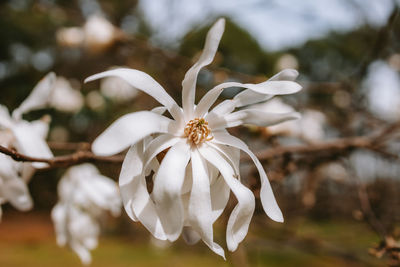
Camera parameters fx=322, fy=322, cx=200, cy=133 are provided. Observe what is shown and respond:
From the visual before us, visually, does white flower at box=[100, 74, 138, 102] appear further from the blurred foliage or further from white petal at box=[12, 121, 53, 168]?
white petal at box=[12, 121, 53, 168]

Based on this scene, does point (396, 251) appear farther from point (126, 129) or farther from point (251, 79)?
point (251, 79)

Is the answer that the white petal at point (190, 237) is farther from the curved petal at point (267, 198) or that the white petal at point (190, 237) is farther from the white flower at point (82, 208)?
the white flower at point (82, 208)

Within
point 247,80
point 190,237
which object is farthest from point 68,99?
point 190,237

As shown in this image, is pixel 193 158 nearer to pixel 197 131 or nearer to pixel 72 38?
pixel 197 131

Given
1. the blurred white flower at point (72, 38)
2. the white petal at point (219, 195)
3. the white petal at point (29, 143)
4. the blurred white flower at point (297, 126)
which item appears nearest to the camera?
the white petal at point (219, 195)

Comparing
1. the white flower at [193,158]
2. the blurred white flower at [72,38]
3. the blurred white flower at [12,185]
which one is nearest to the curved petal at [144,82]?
the white flower at [193,158]

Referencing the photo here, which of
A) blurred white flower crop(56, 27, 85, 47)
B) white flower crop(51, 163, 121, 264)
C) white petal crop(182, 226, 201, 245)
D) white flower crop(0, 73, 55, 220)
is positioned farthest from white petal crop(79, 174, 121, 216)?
blurred white flower crop(56, 27, 85, 47)
